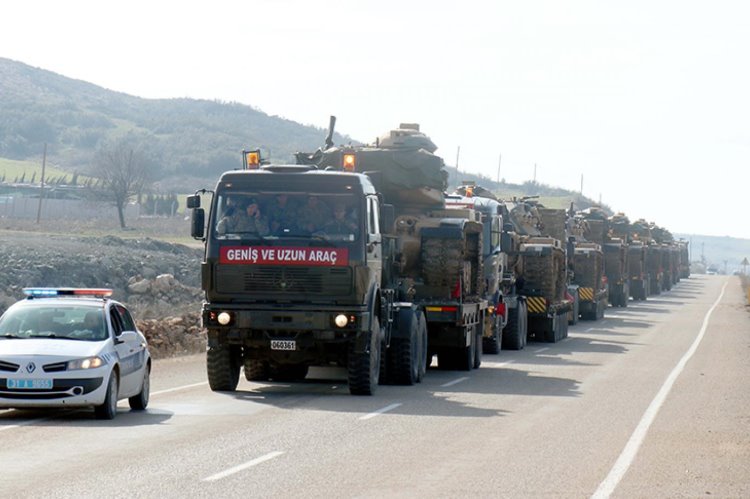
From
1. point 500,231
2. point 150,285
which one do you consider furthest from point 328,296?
point 150,285

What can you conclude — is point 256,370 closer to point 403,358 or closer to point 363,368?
point 403,358

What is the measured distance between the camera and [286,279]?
2058cm

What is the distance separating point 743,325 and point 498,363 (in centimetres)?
2309

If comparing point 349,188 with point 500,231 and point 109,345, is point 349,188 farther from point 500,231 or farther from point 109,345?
point 500,231

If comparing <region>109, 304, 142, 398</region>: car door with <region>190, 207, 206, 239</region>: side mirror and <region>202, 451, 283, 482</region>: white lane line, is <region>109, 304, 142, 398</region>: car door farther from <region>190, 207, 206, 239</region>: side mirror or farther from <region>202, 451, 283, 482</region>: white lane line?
<region>202, 451, 283, 482</region>: white lane line

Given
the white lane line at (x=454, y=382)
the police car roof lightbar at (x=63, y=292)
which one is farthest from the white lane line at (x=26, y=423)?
the white lane line at (x=454, y=382)

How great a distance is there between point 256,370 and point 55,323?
640 cm

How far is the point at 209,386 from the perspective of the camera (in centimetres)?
2222

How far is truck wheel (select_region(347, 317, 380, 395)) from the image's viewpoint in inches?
827

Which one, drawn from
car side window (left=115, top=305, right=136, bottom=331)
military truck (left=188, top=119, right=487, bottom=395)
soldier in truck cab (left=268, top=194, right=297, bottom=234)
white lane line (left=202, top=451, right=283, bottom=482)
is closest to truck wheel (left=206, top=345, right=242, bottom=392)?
military truck (left=188, top=119, right=487, bottom=395)

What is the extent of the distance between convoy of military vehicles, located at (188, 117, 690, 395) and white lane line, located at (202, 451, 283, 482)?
623 centimetres

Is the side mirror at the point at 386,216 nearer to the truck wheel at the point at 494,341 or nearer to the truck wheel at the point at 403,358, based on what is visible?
the truck wheel at the point at 403,358

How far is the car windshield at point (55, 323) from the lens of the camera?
57.7 ft

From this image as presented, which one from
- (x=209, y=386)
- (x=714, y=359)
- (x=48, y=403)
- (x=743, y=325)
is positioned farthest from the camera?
(x=743, y=325)
